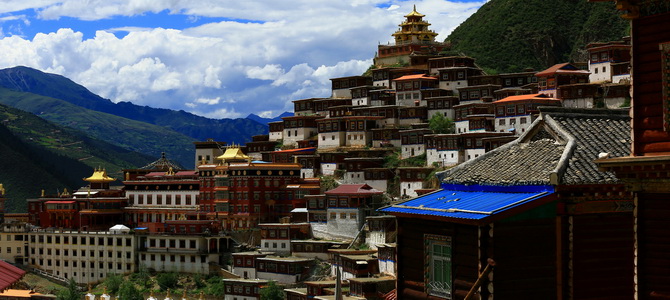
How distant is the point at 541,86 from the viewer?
91.4m

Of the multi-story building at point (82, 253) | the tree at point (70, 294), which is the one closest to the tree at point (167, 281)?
the multi-story building at point (82, 253)

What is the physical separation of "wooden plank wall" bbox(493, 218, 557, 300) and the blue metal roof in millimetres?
498

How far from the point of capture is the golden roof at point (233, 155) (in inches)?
3752

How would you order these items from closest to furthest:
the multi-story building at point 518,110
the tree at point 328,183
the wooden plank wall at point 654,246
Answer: the wooden plank wall at point 654,246 → the multi-story building at point 518,110 → the tree at point 328,183

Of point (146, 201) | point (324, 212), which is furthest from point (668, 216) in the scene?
point (146, 201)

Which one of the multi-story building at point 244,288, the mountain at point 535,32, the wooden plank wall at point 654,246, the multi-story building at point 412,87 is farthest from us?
the mountain at point 535,32

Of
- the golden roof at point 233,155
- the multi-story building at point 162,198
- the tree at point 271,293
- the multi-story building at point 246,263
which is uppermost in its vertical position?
the golden roof at point 233,155

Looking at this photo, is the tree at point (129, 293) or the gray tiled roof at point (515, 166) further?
the tree at point (129, 293)

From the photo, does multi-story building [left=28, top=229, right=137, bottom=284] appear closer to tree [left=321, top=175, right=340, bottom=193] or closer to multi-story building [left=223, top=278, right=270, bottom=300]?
multi-story building [left=223, top=278, right=270, bottom=300]

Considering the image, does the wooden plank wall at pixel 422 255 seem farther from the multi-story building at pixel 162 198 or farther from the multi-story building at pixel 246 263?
the multi-story building at pixel 162 198

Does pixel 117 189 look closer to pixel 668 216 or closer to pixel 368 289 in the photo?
pixel 368 289

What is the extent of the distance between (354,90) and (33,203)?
3678 cm

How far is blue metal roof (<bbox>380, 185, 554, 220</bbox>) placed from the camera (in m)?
20.7

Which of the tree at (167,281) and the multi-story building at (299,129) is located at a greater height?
the multi-story building at (299,129)
